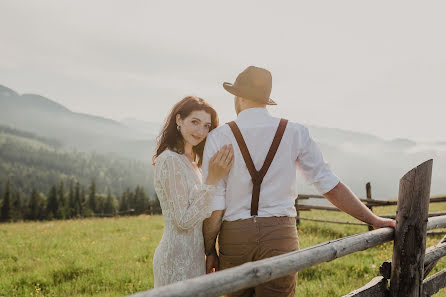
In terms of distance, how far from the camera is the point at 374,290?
9.62 feet

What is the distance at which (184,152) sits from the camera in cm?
328

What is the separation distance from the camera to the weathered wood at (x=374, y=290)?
2.84 meters

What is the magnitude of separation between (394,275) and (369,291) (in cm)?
25

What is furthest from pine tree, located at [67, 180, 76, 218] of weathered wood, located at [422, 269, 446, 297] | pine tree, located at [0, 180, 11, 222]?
weathered wood, located at [422, 269, 446, 297]

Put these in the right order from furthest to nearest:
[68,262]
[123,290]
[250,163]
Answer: [68,262] → [123,290] → [250,163]

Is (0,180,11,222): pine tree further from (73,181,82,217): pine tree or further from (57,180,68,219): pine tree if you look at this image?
(73,181,82,217): pine tree

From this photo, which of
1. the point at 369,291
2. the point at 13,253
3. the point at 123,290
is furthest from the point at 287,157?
the point at 13,253

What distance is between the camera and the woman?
8.83 feet

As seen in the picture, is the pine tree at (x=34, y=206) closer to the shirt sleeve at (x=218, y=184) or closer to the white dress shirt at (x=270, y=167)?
the shirt sleeve at (x=218, y=184)

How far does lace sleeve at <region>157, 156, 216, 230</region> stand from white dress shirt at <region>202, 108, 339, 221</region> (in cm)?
9

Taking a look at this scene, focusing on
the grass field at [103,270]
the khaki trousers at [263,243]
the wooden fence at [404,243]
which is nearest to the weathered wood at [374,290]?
the wooden fence at [404,243]

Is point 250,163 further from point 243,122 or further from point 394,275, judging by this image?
point 394,275

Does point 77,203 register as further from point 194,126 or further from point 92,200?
point 194,126

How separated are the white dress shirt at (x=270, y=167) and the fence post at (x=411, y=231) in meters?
0.67
